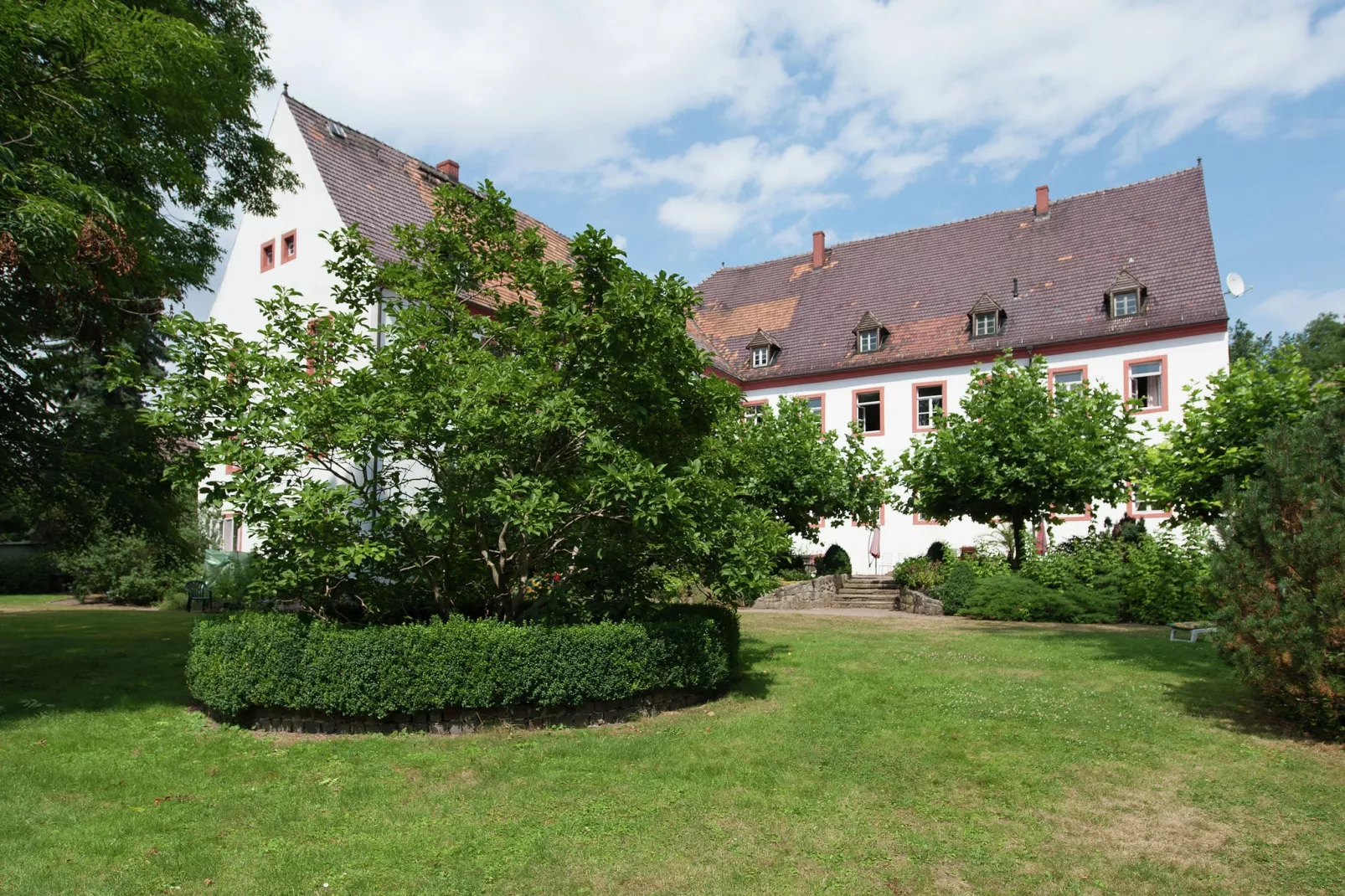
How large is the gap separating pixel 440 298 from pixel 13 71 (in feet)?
14.8

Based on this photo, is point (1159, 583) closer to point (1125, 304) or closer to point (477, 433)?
point (1125, 304)

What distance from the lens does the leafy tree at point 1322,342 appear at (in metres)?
51.6

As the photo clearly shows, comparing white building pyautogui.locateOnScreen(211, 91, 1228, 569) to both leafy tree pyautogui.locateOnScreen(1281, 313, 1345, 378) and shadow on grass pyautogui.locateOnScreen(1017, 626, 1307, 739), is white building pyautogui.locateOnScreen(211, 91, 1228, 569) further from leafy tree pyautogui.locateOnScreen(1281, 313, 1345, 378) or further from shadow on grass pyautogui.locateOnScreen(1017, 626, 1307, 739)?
leafy tree pyautogui.locateOnScreen(1281, 313, 1345, 378)

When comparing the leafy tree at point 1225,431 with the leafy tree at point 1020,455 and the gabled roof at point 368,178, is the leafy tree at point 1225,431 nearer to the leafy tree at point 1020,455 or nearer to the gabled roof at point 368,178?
the leafy tree at point 1020,455

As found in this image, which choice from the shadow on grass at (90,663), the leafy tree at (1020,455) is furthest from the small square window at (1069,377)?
the shadow on grass at (90,663)

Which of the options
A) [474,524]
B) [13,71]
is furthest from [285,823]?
[13,71]

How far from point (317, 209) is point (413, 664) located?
17.8 m

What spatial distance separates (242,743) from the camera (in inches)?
324

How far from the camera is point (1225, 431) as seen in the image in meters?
11.7

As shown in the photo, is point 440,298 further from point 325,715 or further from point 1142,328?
point 1142,328

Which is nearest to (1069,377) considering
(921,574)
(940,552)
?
(940,552)

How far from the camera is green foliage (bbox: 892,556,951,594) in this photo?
23.2 m

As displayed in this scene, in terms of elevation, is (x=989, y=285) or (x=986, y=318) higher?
(x=989, y=285)

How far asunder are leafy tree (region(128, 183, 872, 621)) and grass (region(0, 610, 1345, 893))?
1.80m
